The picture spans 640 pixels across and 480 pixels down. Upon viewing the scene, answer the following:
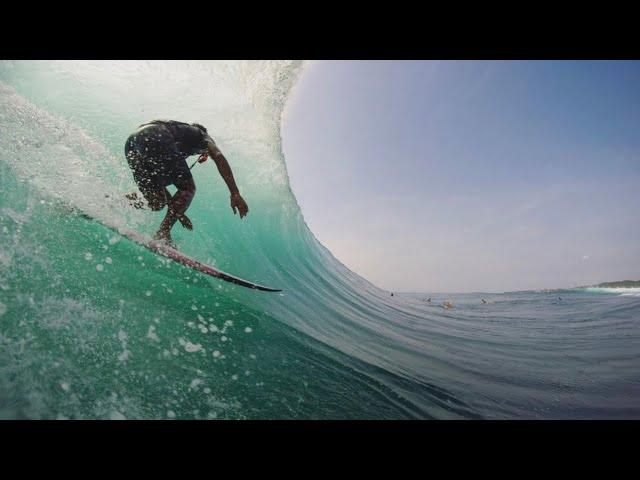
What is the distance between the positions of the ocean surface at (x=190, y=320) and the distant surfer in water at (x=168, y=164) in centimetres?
58

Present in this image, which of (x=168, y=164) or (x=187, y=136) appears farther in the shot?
(x=187, y=136)

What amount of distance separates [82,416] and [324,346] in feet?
8.31

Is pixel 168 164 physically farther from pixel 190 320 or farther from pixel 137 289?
pixel 190 320

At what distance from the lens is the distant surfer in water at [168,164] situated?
3.31 meters

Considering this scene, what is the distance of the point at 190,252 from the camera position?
495cm

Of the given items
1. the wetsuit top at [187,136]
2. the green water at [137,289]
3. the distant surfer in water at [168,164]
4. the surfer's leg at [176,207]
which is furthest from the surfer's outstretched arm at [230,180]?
the green water at [137,289]

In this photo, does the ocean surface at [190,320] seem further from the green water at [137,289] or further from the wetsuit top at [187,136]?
the wetsuit top at [187,136]

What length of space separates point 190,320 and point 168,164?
1811 millimetres

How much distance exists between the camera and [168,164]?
11.1 feet

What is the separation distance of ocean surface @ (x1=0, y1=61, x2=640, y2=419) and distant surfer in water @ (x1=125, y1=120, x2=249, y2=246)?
58 cm

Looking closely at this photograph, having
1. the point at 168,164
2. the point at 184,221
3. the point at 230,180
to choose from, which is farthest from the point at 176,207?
the point at 230,180
